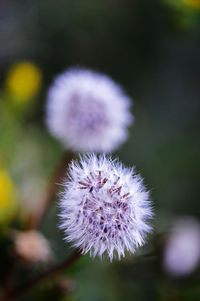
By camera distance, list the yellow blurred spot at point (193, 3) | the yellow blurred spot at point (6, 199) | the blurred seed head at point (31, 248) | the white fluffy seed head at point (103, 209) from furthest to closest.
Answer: the yellow blurred spot at point (193, 3)
the yellow blurred spot at point (6, 199)
the blurred seed head at point (31, 248)
the white fluffy seed head at point (103, 209)

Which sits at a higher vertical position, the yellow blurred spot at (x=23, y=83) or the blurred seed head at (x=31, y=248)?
the yellow blurred spot at (x=23, y=83)

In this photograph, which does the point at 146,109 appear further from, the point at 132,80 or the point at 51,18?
the point at 51,18

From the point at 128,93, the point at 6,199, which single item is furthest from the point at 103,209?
the point at 128,93

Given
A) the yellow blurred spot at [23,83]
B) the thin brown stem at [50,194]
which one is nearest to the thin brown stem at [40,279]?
the thin brown stem at [50,194]

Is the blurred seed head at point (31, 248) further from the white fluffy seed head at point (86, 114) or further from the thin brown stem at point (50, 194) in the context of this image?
the white fluffy seed head at point (86, 114)

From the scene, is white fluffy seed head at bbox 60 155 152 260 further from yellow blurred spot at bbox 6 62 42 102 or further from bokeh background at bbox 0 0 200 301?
yellow blurred spot at bbox 6 62 42 102

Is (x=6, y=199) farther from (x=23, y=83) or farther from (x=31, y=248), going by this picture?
(x=23, y=83)

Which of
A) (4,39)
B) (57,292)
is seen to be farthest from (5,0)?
(57,292)
